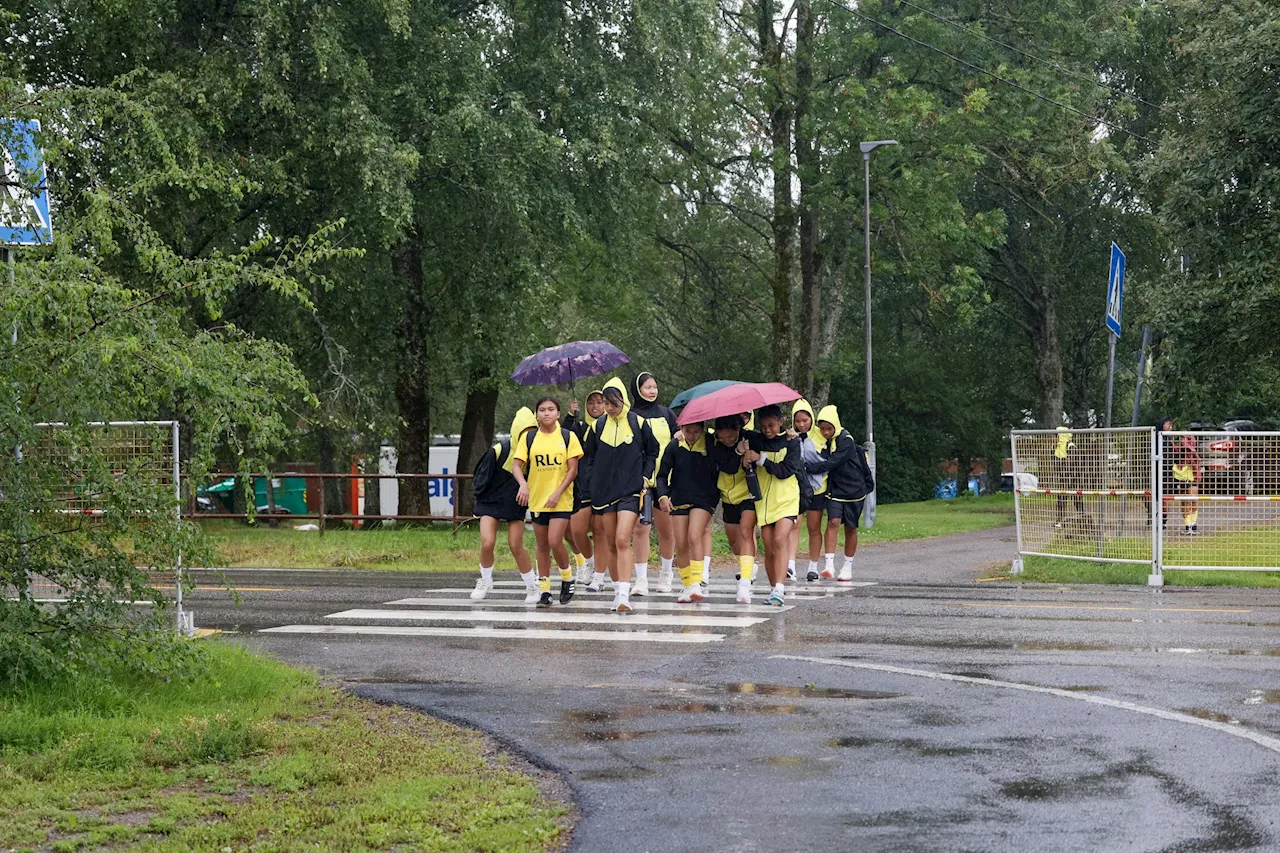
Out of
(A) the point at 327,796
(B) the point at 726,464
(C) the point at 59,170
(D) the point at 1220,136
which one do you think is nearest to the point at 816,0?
(D) the point at 1220,136

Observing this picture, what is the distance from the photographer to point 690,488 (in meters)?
13.9

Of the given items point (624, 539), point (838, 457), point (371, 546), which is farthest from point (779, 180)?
point (624, 539)

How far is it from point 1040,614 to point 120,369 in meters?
7.89

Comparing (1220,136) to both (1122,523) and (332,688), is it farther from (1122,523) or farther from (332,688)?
(332,688)

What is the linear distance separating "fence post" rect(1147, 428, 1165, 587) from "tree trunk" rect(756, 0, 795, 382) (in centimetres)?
1922

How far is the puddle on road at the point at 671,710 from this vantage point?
839 cm

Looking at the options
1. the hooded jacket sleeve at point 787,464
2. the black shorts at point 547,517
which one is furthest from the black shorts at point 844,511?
the black shorts at point 547,517

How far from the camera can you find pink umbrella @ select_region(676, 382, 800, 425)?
42.4 feet

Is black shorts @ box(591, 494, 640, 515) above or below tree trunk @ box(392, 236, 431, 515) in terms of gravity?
below

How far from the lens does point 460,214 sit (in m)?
26.7

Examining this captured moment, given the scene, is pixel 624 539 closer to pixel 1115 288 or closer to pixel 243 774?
pixel 243 774

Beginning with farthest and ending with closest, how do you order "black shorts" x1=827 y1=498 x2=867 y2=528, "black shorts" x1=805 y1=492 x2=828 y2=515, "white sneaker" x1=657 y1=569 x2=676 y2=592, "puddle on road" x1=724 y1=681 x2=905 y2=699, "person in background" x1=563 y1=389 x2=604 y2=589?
"black shorts" x1=827 y1=498 x2=867 y2=528 < "black shorts" x1=805 y1=492 x2=828 y2=515 < "white sneaker" x1=657 y1=569 x2=676 y2=592 < "person in background" x1=563 y1=389 x2=604 y2=589 < "puddle on road" x1=724 y1=681 x2=905 y2=699

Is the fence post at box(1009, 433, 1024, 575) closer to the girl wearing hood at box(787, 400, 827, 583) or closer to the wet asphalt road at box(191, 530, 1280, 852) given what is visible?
the girl wearing hood at box(787, 400, 827, 583)

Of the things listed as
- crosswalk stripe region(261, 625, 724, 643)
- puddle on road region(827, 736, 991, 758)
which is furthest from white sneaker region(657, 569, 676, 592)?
puddle on road region(827, 736, 991, 758)
